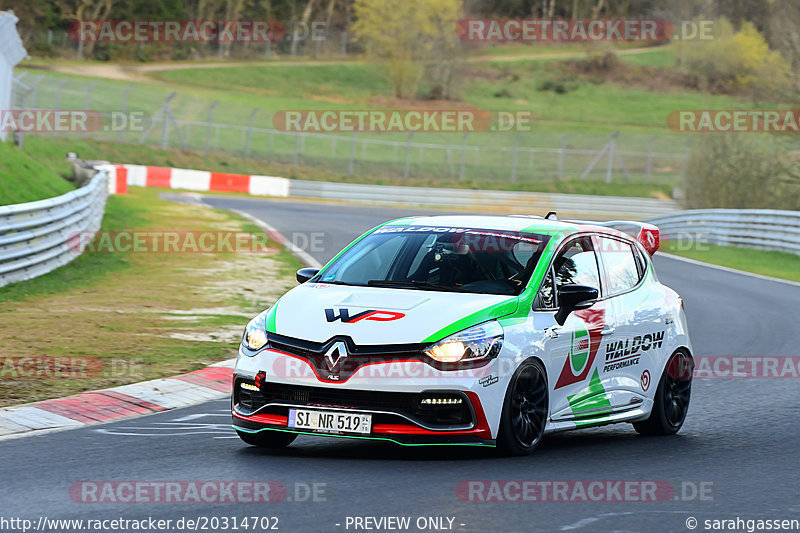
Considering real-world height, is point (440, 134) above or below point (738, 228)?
above

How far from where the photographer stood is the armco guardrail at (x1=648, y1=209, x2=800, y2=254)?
1269 inches

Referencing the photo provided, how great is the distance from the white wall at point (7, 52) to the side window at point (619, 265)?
20932 millimetres

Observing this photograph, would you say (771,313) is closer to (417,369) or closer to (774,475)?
(774,475)

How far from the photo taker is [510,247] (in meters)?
8.38

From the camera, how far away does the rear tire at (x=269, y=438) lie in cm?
770

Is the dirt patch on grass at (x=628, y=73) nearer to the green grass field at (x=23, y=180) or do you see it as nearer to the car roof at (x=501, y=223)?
the green grass field at (x=23, y=180)

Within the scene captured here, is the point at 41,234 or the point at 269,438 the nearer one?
the point at 269,438

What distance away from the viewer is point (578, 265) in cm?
867

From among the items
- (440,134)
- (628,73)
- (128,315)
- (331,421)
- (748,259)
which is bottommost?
(748,259)

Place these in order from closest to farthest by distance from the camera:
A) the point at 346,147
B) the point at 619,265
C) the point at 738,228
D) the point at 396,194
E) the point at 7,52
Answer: the point at 619,265 < the point at 7,52 < the point at 738,228 < the point at 396,194 < the point at 346,147

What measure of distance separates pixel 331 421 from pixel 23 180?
18.3 meters

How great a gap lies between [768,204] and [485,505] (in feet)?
110

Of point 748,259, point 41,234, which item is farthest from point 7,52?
point 748,259

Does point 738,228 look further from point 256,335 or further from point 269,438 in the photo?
point 256,335
